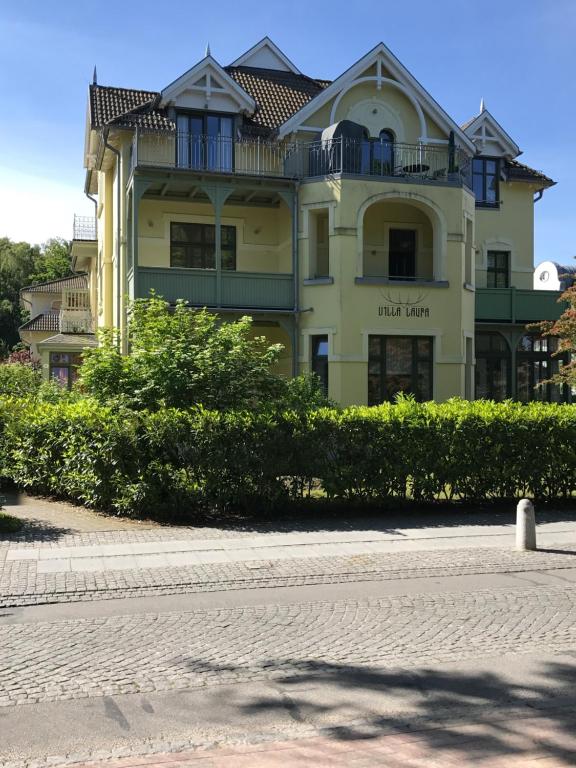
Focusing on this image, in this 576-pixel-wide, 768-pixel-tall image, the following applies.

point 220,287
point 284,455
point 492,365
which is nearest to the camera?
point 284,455

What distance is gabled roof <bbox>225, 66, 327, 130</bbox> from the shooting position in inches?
973

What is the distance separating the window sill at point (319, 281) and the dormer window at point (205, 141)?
3.92 m

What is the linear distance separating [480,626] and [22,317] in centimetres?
7387

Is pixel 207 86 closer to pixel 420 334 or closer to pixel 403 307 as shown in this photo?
pixel 403 307

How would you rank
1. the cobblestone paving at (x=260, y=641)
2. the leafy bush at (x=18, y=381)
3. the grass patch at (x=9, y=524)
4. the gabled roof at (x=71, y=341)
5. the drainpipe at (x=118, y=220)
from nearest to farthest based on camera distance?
1. the cobblestone paving at (x=260, y=641)
2. the grass patch at (x=9, y=524)
3. the leafy bush at (x=18, y=381)
4. the drainpipe at (x=118, y=220)
5. the gabled roof at (x=71, y=341)

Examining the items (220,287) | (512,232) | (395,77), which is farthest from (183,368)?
(512,232)

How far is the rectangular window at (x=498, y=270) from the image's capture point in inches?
1144

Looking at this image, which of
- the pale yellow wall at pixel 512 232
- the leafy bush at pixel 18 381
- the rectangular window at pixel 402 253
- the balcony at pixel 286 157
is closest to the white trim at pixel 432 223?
the balcony at pixel 286 157

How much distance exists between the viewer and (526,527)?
11.0 m

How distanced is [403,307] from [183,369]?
10.5 metres

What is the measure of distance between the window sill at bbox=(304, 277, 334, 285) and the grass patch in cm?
1299

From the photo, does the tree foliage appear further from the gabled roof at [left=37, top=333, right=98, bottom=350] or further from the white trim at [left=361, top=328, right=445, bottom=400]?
the gabled roof at [left=37, top=333, right=98, bottom=350]

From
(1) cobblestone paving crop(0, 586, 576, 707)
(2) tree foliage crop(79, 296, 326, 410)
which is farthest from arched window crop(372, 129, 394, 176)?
(1) cobblestone paving crop(0, 586, 576, 707)

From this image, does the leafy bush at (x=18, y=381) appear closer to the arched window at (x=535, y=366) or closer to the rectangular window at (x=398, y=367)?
the rectangular window at (x=398, y=367)
